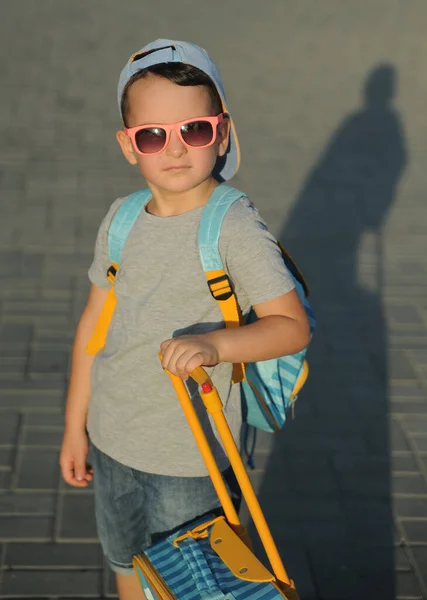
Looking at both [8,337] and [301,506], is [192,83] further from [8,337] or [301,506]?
[8,337]

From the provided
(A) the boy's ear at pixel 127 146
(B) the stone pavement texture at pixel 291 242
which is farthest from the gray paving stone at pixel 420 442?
(A) the boy's ear at pixel 127 146

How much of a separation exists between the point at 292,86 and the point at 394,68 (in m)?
1.33

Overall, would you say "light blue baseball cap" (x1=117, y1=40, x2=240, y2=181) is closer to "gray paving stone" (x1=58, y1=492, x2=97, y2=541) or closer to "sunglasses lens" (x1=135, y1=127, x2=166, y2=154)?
"sunglasses lens" (x1=135, y1=127, x2=166, y2=154)

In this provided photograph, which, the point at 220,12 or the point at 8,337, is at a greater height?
the point at 220,12

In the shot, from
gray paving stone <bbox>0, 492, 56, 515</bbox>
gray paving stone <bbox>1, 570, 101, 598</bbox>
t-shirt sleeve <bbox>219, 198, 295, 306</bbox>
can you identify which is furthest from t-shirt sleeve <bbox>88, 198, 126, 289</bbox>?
gray paving stone <bbox>0, 492, 56, 515</bbox>

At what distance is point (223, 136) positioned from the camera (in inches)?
90.4

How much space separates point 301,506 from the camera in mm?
3783

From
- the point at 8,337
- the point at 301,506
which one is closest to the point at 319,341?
the point at 301,506

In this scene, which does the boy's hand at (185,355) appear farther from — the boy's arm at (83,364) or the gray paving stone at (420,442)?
the gray paving stone at (420,442)

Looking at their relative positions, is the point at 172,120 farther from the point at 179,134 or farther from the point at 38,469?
the point at 38,469

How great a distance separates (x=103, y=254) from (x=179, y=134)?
18.2 inches

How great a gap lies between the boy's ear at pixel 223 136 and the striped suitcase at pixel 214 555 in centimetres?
69

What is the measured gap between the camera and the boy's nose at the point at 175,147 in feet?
7.04

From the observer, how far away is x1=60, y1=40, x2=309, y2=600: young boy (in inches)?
83.2
